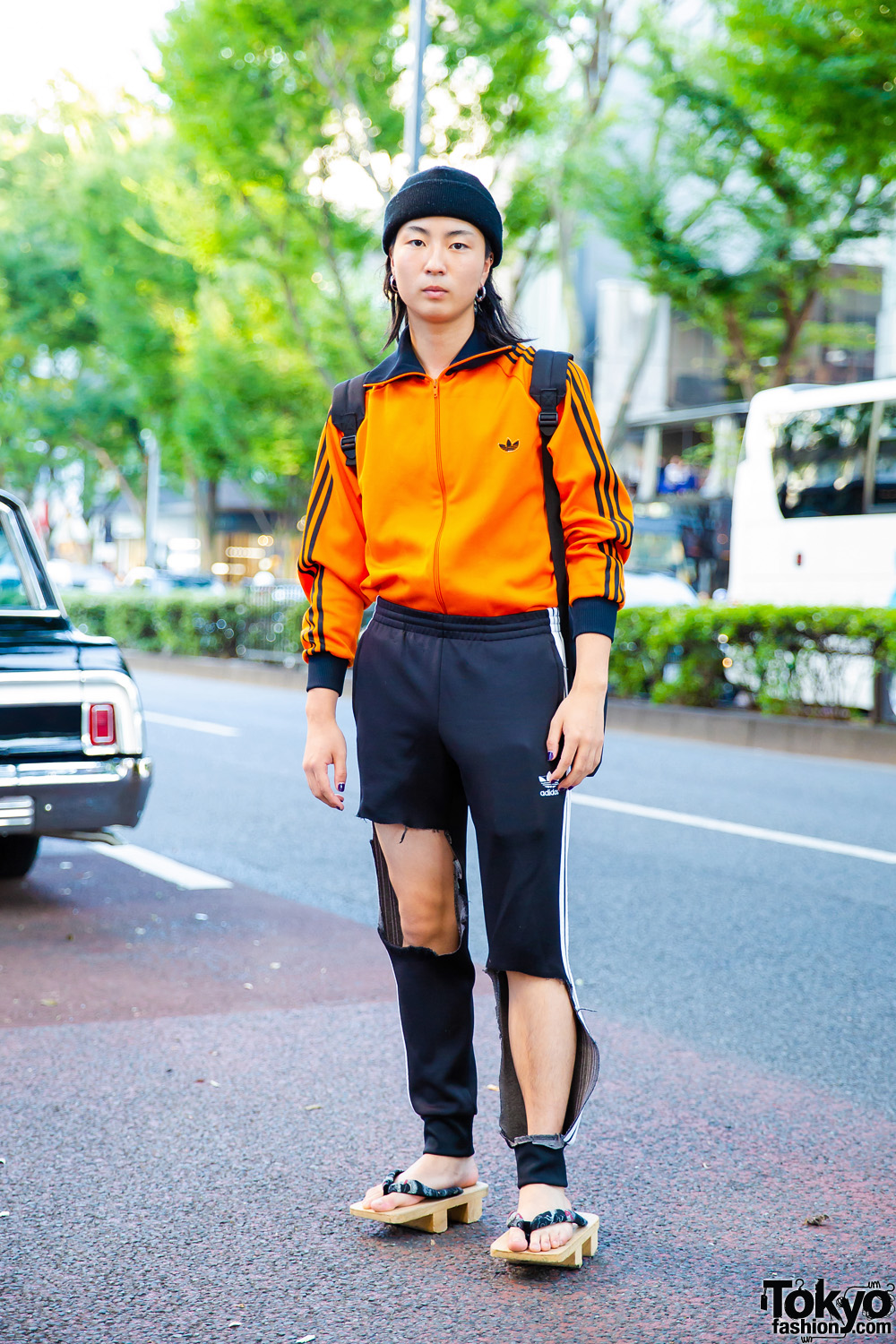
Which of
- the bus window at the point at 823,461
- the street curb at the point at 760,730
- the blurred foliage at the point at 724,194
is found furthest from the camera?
the blurred foliage at the point at 724,194

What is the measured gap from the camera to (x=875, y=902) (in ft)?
20.0

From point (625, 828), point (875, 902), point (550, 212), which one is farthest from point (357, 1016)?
point (550, 212)

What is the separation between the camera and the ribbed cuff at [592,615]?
101 inches

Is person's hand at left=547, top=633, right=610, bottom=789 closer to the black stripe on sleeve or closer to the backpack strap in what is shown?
the backpack strap

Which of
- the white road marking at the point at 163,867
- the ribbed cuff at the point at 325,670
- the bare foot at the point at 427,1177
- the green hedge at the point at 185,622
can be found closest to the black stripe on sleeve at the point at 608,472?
the ribbed cuff at the point at 325,670

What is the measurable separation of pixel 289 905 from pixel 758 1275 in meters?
3.46

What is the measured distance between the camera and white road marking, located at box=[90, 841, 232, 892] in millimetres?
6266

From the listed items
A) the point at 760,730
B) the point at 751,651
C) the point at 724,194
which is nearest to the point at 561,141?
the point at 724,194

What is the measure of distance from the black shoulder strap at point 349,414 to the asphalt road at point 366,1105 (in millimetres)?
1474

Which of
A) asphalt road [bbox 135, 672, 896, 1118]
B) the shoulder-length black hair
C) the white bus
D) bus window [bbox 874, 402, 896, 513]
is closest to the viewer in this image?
the shoulder-length black hair

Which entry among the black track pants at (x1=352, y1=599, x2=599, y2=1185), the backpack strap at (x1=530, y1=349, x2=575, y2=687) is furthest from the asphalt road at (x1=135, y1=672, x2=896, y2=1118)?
the backpack strap at (x1=530, y1=349, x2=575, y2=687)

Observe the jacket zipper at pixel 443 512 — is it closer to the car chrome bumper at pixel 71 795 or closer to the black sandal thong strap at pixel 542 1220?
the black sandal thong strap at pixel 542 1220

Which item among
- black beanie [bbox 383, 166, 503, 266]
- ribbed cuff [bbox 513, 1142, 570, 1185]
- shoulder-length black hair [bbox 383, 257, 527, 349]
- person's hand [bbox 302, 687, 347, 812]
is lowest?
ribbed cuff [bbox 513, 1142, 570, 1185]

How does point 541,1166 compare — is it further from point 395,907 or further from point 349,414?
point 349,414
